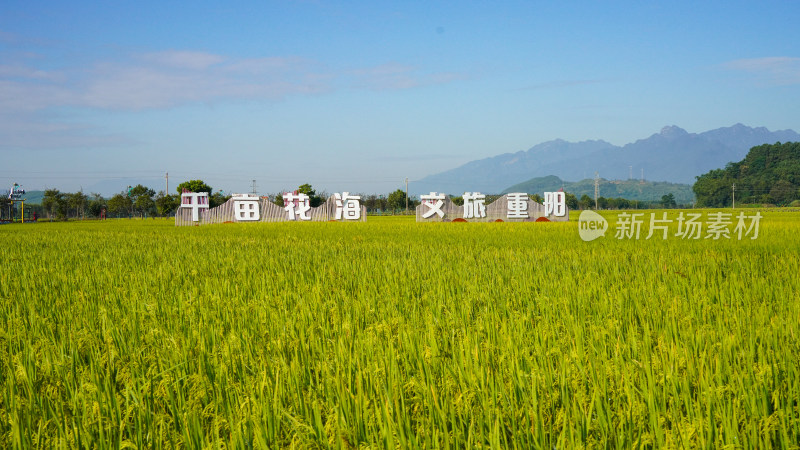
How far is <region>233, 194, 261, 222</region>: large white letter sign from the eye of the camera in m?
29.2

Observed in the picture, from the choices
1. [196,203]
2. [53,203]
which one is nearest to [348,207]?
[196,203]

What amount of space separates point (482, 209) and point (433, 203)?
254cm

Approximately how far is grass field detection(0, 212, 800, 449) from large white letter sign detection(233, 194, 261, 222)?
25298 mm

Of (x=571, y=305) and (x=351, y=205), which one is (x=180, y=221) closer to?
(x=351, y=205)

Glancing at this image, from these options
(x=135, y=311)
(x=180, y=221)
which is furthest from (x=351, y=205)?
(x=135, y=311)

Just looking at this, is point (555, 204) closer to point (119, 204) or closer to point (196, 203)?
point (196, 203)

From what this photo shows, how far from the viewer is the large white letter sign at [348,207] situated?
96.4 feet

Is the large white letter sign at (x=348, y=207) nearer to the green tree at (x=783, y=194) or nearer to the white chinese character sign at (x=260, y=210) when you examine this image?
the white chinese character sign at (x=260, y=210)

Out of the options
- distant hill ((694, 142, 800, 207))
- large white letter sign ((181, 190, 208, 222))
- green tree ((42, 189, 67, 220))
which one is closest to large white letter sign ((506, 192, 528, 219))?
large white letter sign ((181, 190, 208, 222))

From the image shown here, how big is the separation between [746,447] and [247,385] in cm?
150

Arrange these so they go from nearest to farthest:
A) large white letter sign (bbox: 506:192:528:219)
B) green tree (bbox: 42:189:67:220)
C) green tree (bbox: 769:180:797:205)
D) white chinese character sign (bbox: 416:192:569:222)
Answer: white chinese character sign (bbox: 416:192:569:222)
large white letter sign (bbox: 506:192:528:219)
green tree (bbox: 42:189:67:220)
green tree (bbox: 769:180:797:205)

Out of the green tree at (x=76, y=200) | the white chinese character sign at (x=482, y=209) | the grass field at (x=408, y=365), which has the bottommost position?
the grass field at (x=408, y=365)

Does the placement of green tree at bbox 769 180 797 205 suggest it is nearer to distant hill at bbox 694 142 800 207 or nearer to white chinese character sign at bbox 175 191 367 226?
distant hill at bbox 694 142 800 207

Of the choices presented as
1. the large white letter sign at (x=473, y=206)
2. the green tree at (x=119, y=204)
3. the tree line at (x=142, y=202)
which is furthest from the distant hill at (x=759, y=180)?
the green tree at (x=119, y=204)
